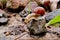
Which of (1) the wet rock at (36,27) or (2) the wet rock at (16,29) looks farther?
(2) the wet rock at (16,29)

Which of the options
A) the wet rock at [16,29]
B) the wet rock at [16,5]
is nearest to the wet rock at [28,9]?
A: the wet rock at [16,5]

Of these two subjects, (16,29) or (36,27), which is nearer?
(36,27)

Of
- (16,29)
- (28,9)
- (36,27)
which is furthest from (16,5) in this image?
(36,27)

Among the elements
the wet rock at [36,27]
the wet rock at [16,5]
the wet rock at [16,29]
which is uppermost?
the wet rock at [16,5]

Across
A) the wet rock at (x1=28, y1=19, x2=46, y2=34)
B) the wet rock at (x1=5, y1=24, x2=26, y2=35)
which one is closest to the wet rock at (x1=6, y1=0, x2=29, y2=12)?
the wet rock at (x1=5, y1=24, x2=26, y2=35)

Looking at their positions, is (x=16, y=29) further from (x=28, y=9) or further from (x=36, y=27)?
(x=28, y=9)

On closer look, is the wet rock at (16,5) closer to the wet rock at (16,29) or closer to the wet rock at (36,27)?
the wet rock at (16,29)

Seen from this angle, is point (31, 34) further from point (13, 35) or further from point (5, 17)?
point (5, 17)

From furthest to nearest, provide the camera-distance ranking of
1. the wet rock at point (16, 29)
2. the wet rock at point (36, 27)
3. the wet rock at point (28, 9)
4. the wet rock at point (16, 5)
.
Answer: the wet rock at point (16, 5)
the wet rock at point (28, 9)
the wet rock at point (16, 29)
the wet rock at point (36, 27)

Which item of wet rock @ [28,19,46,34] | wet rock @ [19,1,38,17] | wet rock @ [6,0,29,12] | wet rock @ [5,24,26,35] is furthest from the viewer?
wet rock @ [6,0,29,12]

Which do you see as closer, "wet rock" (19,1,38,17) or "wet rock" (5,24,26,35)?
"wet rock" (5,24,26,35)

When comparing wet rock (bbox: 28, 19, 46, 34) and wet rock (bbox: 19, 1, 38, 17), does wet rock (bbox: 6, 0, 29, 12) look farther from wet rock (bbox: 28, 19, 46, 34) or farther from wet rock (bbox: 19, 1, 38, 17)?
wet rock (bbox: 28, 19, 46, 34)

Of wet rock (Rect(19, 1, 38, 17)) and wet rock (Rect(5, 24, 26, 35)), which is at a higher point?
wet rock (Rect(19, 1, 38, 17))

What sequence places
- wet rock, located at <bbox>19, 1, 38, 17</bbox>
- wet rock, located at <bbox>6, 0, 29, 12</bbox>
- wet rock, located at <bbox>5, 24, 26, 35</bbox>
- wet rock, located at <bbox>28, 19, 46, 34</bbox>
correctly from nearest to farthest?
wet rock, located at <bbox>28, 19, 46, 34</bbox>
wet rock, located at <bbox>5, 24, 26, 35</bbox>
wet rock, located at <bbox>19, 1, 38, 17</bbox>
wet rock, located at <bbox>6, 0, 29, 12</bbox>
